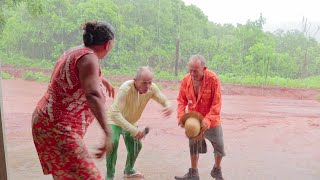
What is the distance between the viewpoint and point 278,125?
3.98 m

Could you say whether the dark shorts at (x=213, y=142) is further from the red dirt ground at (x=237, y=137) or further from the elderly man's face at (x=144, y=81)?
the elderly man's face at (x=144, y=81)

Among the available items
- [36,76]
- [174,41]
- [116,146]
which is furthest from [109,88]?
[36,76]

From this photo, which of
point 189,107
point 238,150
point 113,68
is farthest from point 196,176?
point 113,68

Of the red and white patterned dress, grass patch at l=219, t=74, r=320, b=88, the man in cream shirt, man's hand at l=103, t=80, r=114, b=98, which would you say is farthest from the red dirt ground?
the red and white patterned dress

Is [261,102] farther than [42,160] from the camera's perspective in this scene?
Yes

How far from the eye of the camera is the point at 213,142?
9.76 ft

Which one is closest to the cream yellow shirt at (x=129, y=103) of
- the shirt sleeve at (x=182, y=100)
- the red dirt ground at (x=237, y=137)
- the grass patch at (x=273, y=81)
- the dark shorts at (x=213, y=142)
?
the shirt sleeve at (x=182, y=100)

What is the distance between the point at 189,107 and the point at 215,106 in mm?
177

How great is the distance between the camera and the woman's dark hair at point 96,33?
1.80 metres

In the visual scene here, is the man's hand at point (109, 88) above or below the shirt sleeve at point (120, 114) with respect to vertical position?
above

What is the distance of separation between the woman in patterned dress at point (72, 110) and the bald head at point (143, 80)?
2.79 feet

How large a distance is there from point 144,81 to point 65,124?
3.24 feet

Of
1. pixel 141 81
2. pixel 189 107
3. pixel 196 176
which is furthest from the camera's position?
pixel 196 176

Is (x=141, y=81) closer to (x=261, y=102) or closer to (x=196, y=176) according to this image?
(x=196, y=176)
